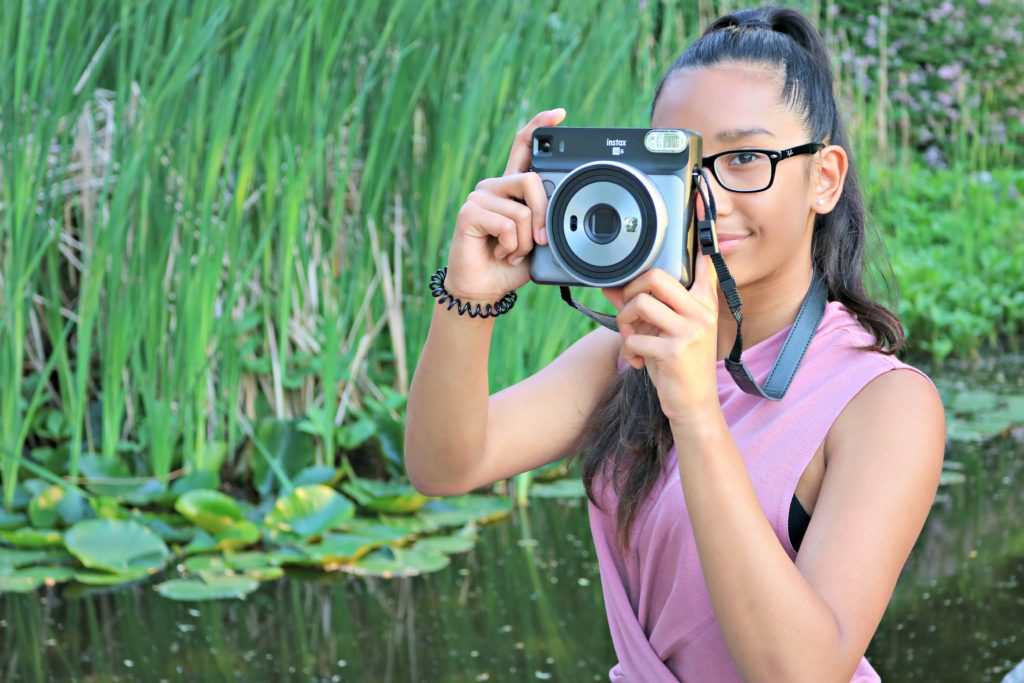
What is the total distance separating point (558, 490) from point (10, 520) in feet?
4.36

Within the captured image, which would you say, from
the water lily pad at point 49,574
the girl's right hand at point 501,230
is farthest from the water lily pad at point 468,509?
the girl's right hand at point 501,230

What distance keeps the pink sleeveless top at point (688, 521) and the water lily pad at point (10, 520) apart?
190cm

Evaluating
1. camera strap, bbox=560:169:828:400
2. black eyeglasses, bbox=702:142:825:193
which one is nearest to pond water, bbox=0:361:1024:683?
camera strap, bbox=560:169:828:400

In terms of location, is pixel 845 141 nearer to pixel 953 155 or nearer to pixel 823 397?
pixel 823 397

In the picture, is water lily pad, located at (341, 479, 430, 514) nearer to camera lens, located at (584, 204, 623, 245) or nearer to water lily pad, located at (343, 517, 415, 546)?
water lily pad, located at (343, 517, 415, 546)

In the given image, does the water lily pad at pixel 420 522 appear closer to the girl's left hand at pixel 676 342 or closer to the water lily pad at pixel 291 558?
the water lily pad at pixel 291 558

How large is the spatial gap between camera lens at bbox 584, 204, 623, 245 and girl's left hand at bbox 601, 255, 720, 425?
0.06 m

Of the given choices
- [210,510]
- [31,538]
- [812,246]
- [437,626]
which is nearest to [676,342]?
[812,246]

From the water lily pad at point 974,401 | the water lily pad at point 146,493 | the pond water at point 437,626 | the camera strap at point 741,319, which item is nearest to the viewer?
the camera strap at point 741,319

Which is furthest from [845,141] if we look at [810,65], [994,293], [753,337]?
[994,293]

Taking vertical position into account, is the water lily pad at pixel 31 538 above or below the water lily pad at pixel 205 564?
above

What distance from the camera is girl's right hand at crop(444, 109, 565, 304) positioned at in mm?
1172

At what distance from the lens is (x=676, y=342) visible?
104 centimetres

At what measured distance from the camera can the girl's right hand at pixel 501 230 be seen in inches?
46.1
